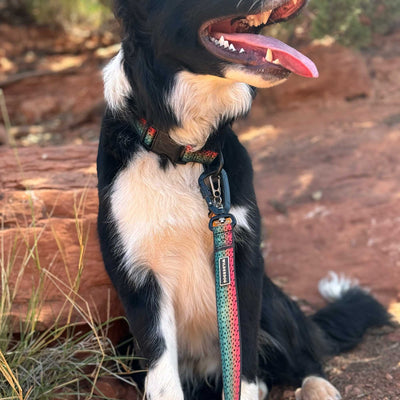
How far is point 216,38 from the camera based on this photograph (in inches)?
87.6

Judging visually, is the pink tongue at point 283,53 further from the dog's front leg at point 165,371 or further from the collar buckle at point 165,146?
the dog's front leg at point 165,371

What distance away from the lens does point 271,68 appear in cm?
212

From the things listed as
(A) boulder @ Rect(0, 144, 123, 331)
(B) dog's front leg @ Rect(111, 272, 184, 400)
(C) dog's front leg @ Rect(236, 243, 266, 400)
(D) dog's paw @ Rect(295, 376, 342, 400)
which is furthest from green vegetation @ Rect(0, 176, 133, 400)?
(D) dog's paw @ Rect(295, 376, 342, 400)

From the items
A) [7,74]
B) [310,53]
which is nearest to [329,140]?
[310,53]

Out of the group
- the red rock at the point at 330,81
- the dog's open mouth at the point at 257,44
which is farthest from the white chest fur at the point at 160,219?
the red rock at the point at 330,81

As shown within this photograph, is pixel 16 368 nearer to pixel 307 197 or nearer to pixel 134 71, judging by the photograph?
pixel 134 71

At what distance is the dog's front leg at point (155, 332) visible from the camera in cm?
242

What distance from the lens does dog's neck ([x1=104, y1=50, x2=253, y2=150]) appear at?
7.68 ft

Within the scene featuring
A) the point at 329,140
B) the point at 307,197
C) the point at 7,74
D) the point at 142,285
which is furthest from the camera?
the point at 7,74

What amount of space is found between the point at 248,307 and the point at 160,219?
52 cm

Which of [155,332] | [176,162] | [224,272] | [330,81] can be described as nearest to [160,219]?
[176,162]

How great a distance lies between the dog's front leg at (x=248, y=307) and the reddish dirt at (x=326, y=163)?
0.54 metres

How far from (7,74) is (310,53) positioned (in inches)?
160

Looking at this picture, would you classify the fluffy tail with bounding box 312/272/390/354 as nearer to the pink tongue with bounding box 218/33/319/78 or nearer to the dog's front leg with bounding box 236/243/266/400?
the dog's front leg with bounding box 236/243/266/400
